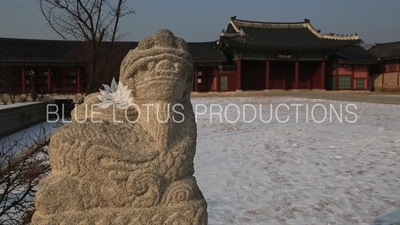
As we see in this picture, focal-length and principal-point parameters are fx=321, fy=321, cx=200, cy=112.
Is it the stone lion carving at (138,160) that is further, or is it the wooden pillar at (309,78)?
the wooden pillar at (309,78)

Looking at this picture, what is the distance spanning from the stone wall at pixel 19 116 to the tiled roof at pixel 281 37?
581 inches

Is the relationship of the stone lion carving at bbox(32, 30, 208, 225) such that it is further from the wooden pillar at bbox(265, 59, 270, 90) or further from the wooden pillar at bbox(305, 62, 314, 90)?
the wooden pillar at bbox(305, 62, 314, 90)

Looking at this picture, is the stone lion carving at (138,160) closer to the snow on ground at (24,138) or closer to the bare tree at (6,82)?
the snow on ground at (24,138)

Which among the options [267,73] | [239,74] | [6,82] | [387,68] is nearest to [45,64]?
[6,82]

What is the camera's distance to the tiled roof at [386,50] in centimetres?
2658

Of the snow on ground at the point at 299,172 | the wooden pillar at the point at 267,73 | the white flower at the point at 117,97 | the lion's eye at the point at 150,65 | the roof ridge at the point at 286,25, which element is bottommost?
the snow on ground at the point at 299,172

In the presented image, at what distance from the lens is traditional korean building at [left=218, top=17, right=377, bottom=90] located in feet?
83.1

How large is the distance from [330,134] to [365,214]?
5.24 m

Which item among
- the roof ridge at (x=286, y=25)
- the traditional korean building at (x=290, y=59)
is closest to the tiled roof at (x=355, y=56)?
the traditional korean building at (x=290, y=59)

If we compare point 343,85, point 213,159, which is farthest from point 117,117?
point 343,85

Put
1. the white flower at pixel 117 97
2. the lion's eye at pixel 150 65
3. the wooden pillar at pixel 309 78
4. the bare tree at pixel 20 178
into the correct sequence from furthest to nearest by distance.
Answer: the wooden pillar at pixel 309 78, the bare tree at pixel 20 178, the white flower at pixel 117 97, the lion's eye at pixel 150 65

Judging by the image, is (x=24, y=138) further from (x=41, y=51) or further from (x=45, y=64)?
(x=41, y=51)

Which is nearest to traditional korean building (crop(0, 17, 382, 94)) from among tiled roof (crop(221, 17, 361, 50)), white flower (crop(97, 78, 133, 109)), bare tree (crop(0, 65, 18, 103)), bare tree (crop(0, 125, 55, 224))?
tiled roof (crop(221, 17, 361, 50))

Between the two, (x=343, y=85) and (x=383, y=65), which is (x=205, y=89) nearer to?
(x=343, y=85)
